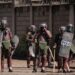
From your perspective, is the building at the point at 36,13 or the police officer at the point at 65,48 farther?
the building at the point at 36,13

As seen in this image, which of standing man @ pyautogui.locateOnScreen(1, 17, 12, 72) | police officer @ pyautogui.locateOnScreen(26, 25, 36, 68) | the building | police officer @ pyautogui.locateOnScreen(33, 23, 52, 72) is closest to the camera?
police officer @ pyautogui.locateOnScreen(33, 23, 52, 72)

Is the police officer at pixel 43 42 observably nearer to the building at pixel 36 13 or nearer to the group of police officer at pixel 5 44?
the group of police officer at pixel 5 44

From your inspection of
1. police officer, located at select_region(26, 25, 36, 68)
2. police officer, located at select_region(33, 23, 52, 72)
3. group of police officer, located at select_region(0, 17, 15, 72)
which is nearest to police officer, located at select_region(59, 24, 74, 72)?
police officer, located at select_region(33, 23, 52, 72)

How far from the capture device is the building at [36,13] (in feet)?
89.8

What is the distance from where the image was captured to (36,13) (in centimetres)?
2859

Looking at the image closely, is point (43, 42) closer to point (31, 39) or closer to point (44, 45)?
point (44, 45)

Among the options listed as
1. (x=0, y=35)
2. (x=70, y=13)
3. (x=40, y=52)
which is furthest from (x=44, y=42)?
(x=70, y=13)

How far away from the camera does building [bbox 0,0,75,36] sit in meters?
27.4

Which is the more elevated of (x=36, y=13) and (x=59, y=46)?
(x=36, y=13)

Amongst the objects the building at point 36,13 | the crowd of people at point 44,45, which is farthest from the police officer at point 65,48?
the building at point 36,13

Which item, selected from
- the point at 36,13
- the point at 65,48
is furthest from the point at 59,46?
the point at 36,13

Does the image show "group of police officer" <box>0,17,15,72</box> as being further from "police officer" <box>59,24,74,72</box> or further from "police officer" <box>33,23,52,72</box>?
"police officer" <box>59,24,74,72</box>

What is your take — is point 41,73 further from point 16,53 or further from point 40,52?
point 16,53

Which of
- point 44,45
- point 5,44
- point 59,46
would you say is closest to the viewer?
point 44,45
